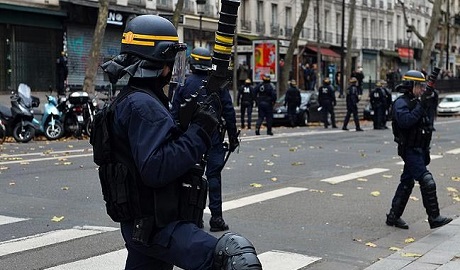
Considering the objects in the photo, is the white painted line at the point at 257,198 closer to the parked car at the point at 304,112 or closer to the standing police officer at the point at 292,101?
the standing police officer at the point at 292,101

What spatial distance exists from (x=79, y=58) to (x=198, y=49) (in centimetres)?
2735

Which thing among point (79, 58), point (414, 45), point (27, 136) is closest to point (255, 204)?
point (27, 136)

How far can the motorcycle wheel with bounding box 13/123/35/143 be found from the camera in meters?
18.1

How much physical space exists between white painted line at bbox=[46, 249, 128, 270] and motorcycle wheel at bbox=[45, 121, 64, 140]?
1303cm

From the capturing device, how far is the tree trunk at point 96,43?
87.6 ft

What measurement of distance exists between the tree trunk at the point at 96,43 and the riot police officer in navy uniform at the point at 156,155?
2380 centimetres

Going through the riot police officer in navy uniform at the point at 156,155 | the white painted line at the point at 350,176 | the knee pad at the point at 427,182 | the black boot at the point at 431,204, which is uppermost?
the riot police officer in navy uniform at the point at 156,155

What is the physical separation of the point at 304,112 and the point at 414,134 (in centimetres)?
2091

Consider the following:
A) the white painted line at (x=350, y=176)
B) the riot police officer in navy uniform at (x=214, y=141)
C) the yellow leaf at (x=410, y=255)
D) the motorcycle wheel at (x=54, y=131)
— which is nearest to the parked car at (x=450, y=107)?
the motorcycle wheel at (x=54, y=131)

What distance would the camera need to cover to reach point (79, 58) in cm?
3375

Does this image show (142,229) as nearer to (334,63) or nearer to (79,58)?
(79,58)

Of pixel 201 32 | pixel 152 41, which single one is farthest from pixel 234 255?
pixel 201 32

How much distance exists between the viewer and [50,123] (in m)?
19.2

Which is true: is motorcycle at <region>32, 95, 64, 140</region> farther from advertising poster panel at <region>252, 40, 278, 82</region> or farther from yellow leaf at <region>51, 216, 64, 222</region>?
advertising poster panel at <region>252, 40, 278, 82</region>
